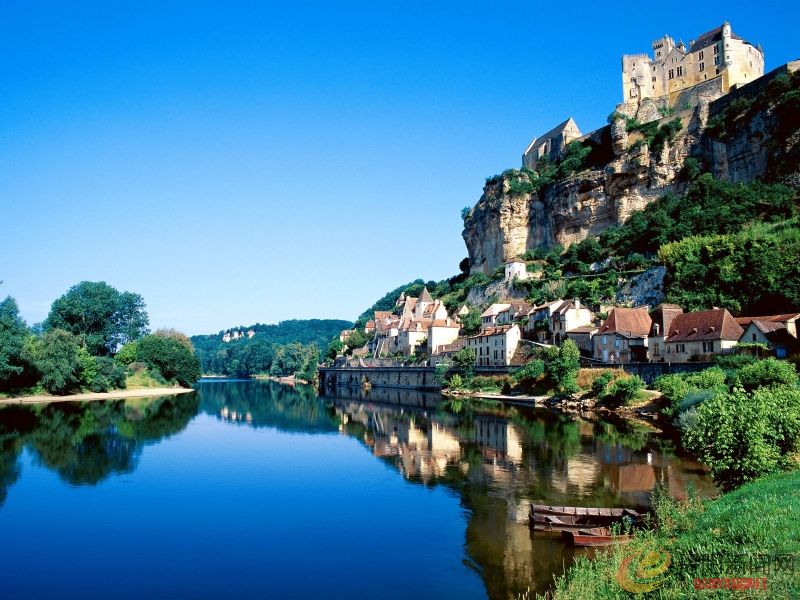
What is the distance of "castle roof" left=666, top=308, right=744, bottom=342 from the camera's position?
125ft

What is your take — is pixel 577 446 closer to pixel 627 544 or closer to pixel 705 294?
pixel 627 544

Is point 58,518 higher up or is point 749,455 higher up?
point 749,455

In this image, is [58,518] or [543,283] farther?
[543,283]

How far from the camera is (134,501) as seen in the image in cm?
2044

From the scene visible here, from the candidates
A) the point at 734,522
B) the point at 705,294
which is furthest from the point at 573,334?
the point at 734,522

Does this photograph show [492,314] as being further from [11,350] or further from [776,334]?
[11,350]

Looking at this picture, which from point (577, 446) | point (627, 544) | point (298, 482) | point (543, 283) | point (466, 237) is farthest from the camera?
point (466, 237)

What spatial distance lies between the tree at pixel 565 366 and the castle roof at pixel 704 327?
6689 mm

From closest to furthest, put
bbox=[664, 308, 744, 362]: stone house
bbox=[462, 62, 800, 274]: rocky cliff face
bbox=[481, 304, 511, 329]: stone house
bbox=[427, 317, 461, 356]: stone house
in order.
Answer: bbox=[664, 308, 744, 362]: stone house < bbox=[462, 62, 800, 274]: rocky cliff face < bbox=[481, 304, 511, 329]: stone house < bbox=[427, 317, 461, 356]: stone house

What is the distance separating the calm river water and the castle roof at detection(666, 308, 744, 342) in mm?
9678

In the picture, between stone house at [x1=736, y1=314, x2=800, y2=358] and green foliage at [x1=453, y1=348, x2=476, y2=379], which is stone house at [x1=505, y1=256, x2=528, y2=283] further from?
stone house at [x1=736, y1=314, x2=800, y2=358]

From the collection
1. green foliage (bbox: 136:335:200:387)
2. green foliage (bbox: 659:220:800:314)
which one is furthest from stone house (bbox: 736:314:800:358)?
green foliage (bbox: 136:335:200:387)

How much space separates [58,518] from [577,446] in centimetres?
2085

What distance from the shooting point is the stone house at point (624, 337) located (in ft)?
148
